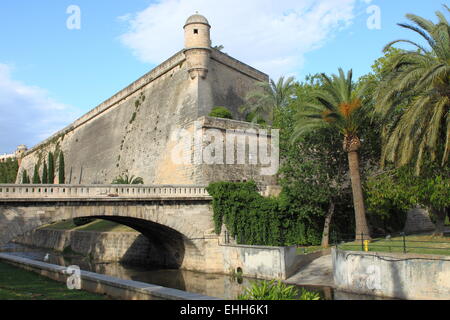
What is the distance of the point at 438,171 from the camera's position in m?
18.4

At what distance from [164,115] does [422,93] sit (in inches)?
915

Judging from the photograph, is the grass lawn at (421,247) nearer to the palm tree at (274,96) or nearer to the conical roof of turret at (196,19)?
the palm tree at (274,96)

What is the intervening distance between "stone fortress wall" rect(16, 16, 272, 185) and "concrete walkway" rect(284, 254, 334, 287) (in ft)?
32.1

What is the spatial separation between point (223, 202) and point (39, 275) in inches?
447

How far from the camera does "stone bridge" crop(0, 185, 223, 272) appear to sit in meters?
19.9

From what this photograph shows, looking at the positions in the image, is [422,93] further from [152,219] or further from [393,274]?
[152,219]

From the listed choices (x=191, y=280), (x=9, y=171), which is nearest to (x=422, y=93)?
(x=191, y=280)

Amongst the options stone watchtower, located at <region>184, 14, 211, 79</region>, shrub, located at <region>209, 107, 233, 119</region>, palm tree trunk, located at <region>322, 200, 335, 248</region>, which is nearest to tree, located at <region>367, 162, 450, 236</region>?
palm tree trunk, located at <region>322, 200, 335, 248</region>

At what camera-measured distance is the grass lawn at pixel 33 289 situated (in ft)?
35.7

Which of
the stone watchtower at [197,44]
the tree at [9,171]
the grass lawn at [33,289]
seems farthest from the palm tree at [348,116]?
the tree at [9,171]

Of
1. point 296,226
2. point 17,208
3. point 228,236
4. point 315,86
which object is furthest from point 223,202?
point 17,208

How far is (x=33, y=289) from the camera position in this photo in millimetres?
12414
